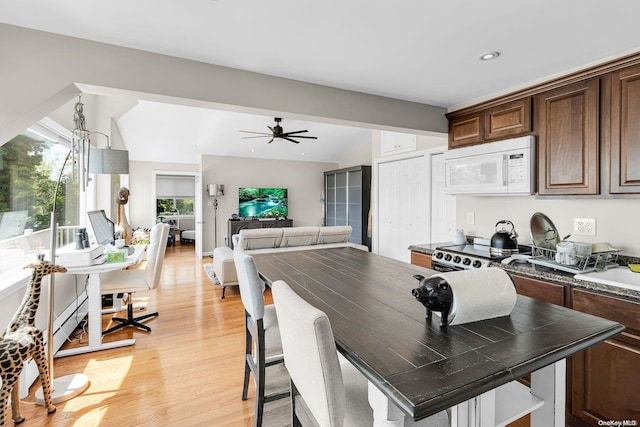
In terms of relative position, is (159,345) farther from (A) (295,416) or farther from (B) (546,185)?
(B) (546,185)

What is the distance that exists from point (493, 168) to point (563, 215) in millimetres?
628

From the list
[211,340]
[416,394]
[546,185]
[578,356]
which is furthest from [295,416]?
[546,185]

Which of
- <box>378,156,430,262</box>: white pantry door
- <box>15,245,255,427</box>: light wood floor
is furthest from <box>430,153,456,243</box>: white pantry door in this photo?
<box>15,245,255,427</box>: light wood floor

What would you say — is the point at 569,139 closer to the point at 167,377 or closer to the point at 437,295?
the point at 437,295

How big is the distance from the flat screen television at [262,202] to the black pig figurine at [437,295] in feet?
24.0

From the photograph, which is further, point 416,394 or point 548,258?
point 548,258

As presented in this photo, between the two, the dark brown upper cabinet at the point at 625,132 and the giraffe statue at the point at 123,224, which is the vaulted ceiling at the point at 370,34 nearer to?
the dark brown upper cabinet at the point at 625,132

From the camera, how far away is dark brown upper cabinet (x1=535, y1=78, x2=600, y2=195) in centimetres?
203

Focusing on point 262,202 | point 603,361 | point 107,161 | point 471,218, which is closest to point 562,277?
point 603,361

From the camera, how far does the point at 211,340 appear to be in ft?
9.52

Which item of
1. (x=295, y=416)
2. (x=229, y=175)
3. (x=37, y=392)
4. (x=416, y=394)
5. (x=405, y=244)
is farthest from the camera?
(x=229, y=175)

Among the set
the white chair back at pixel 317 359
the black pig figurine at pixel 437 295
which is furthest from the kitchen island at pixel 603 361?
the white chair back at pixel 317 359

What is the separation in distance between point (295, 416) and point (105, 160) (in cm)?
319

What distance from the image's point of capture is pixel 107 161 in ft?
10.4
